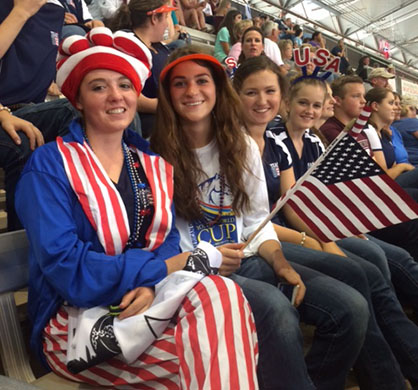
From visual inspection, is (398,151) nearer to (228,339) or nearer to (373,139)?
(373,139)

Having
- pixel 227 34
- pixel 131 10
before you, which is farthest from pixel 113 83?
pixel 227 34

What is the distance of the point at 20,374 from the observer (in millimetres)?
1328

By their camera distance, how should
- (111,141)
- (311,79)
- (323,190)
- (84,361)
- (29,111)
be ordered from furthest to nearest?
(311,79)
(29,111)
(323,190)
(111,141)
(84,361)

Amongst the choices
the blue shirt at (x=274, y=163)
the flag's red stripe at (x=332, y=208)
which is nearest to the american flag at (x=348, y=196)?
the flag's red stripe at (x=332, y=208)

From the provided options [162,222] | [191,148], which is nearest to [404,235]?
[191,148]

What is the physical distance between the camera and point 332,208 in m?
1.60

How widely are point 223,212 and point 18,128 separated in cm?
86

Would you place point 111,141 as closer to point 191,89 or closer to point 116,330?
point 191,89

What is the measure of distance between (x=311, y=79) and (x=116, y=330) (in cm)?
198

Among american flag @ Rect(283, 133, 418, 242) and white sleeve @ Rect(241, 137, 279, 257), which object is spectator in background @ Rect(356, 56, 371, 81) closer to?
white sleeve @ Rect(241, 137, 279, 257)

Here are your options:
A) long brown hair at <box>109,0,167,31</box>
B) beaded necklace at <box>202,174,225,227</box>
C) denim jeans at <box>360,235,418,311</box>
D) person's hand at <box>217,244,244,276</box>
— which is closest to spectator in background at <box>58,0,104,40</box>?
long brown hair at <box>109,0,167,31</box>

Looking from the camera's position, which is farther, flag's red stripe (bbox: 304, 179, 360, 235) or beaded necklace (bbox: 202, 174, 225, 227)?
beaded necklace (bbox: 202, 174, 225, 227)

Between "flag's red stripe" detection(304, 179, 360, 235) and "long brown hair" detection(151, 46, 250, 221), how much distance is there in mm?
298

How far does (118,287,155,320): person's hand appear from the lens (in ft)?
3.75
